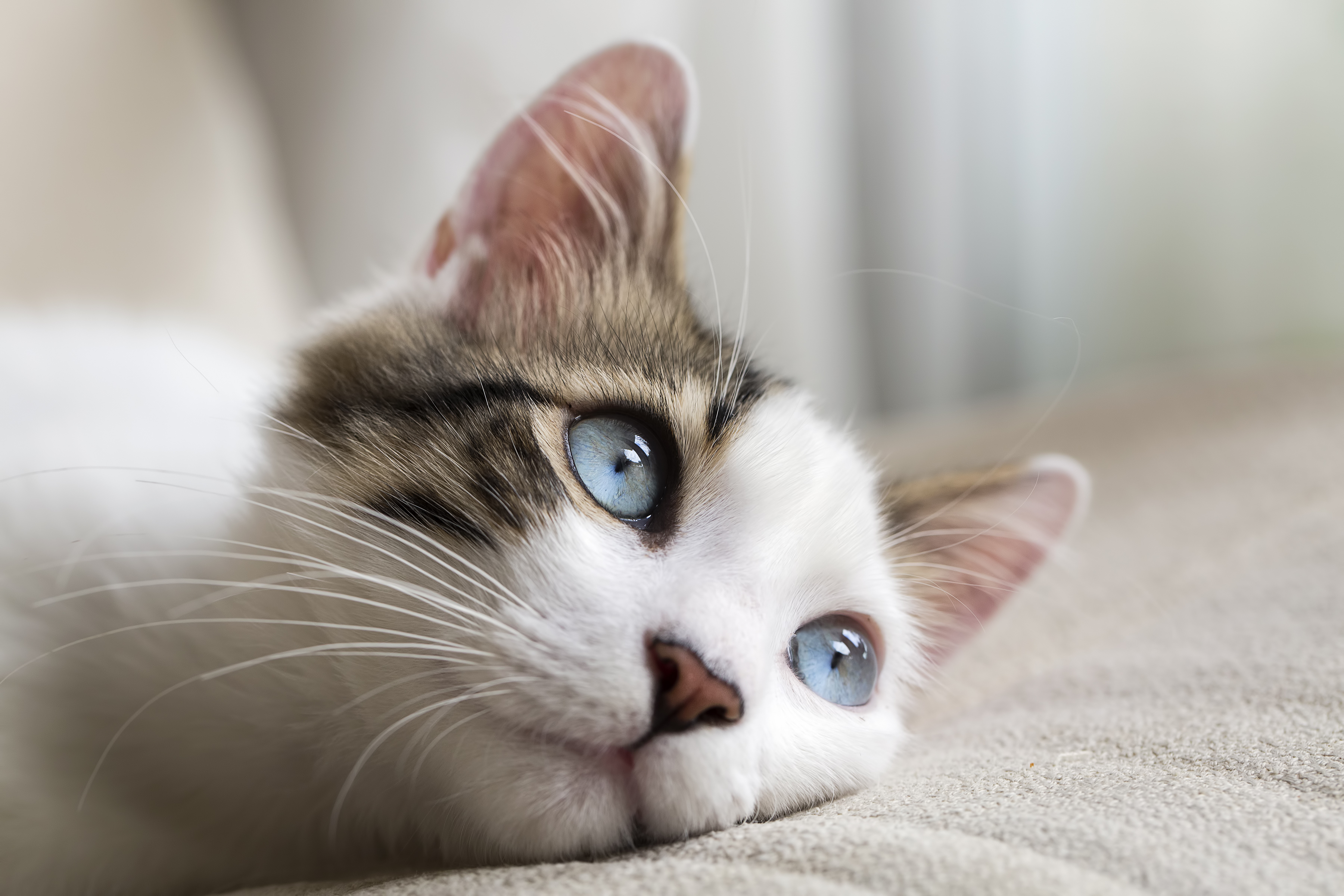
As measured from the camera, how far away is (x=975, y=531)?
1051 millimetres

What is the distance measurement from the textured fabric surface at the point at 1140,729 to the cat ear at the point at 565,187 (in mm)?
544

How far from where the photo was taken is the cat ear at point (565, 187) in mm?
941

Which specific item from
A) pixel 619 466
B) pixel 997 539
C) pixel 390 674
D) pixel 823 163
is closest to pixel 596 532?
pixel 619 466

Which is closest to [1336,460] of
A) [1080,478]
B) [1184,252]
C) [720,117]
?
[1080,478]

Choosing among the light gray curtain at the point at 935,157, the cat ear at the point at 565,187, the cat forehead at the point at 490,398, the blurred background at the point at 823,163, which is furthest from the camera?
the light gray curtain at the point at 935,157

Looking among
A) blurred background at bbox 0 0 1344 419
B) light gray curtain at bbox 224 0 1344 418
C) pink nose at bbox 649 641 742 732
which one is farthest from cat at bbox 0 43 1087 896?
light gray curtain at bbox 224 0 1344 418

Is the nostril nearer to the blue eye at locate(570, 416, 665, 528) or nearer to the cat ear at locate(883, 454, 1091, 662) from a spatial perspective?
the blue eye at locate(570, 416, 665, 528)

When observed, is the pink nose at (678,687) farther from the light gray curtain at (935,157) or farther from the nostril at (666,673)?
the light gray curtain at (935,157)

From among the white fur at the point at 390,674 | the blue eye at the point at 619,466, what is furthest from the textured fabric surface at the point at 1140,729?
the blue eye at the point at 619,466

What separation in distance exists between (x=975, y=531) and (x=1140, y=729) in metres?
0.29

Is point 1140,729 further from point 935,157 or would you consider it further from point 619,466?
point 935,157

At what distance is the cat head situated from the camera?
658mm

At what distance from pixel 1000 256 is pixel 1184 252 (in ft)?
1.61

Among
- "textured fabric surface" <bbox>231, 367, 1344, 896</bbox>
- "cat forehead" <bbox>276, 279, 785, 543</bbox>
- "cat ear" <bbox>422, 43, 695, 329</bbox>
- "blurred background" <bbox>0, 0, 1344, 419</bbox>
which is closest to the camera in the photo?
"textured fabric surface" <bbox>231, 367, 1344, 896</bbox>
